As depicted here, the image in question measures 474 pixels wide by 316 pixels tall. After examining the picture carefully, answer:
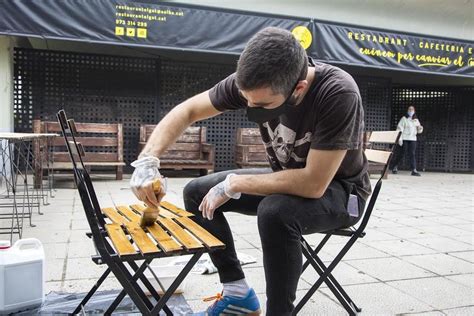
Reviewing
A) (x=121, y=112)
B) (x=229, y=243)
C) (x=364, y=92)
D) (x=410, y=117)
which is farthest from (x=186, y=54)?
(x=229, y=243)

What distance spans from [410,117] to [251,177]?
30.8 ft

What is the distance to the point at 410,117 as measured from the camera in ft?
33.5

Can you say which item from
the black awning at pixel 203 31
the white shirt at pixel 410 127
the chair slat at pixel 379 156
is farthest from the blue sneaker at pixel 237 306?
the white shirt at pixel 410 127

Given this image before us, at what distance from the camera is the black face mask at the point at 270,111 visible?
1.76m

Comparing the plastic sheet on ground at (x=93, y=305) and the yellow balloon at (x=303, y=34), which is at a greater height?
the yellow balloon at (x=303, y=34)

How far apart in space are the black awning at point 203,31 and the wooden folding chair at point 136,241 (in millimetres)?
5444

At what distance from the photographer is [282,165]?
2023 millimetres

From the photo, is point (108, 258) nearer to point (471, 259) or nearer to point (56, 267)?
point (56, 267)

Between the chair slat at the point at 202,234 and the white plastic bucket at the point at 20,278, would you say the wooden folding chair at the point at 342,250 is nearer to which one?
the chair slat at the point at 202,234

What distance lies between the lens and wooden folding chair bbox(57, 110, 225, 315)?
1.46m

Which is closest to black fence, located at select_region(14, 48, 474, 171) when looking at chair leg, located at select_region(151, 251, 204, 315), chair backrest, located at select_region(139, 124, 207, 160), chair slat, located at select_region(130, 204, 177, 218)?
chair backrest, located at select_region(139, 124, 207, 160)

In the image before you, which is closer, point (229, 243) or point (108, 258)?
point (108, 258)

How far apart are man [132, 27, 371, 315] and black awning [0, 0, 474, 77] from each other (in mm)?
5312

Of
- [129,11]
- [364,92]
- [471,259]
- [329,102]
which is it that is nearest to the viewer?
[329,102]
